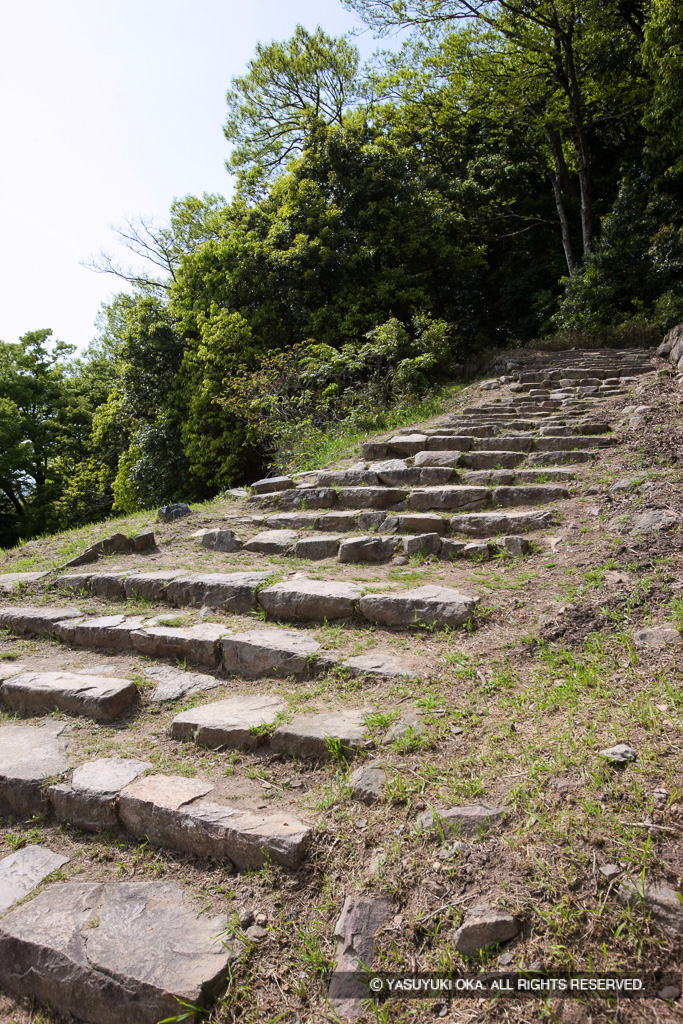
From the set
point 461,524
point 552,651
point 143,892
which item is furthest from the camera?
point 461,524

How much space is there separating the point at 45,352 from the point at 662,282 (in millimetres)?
20281

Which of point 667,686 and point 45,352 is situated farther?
point 45,352

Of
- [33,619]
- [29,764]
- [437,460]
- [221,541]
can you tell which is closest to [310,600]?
[29,764]

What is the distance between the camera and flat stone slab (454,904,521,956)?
1.68 metres

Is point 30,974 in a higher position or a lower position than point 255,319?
lower

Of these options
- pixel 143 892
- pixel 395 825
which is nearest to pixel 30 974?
pixel 143 892

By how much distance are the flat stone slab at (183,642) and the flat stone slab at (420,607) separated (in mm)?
899

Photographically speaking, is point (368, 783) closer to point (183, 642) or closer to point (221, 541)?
point (183, 642)

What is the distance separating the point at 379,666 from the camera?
317 cm

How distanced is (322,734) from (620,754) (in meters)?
1.15

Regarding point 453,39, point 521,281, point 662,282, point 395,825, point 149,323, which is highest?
point 453,39

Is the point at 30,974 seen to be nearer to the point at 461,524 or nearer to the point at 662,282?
the point at 461,524

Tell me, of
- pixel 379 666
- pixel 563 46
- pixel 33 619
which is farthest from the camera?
pixel 563 46

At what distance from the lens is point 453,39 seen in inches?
571
